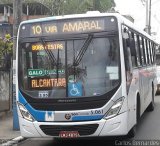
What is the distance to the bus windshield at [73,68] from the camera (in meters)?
9.05

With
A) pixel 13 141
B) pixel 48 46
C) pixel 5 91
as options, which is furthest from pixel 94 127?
pixel 5 91

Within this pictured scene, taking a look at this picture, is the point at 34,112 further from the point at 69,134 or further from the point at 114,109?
the point at 114,109

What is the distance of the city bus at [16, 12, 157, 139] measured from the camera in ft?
29.3

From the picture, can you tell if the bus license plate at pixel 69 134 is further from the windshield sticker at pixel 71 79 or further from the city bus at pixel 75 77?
the windshield sticker at pixel 71 79

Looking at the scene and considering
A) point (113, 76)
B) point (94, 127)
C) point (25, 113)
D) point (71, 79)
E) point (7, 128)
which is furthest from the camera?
point (7, 128)

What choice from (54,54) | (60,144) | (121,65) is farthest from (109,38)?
(60,144)

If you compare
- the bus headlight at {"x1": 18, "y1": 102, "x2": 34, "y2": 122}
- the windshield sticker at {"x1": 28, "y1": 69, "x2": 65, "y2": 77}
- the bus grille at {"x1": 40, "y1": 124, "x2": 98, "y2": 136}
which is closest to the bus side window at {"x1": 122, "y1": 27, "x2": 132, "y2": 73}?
the windshield sticker at {"x1": 28, "y1": 69, "x2": 65, "y2": 77}

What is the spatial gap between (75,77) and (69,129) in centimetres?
109

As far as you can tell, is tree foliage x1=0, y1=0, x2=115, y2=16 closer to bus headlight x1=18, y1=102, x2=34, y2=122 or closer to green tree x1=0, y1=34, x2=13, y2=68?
green tree x1=0, y1=34, x2=13, y2=68

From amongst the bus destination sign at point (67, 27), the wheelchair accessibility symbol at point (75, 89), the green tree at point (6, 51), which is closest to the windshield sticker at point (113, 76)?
the wheelchair accessibility symbol at point (75, 89)

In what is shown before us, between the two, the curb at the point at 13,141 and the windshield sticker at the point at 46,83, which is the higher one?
the windshield sticker at the point at 46,83

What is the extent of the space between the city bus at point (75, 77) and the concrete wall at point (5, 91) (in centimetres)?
601

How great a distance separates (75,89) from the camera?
9086 millimetres

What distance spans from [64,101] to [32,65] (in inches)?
44.3
